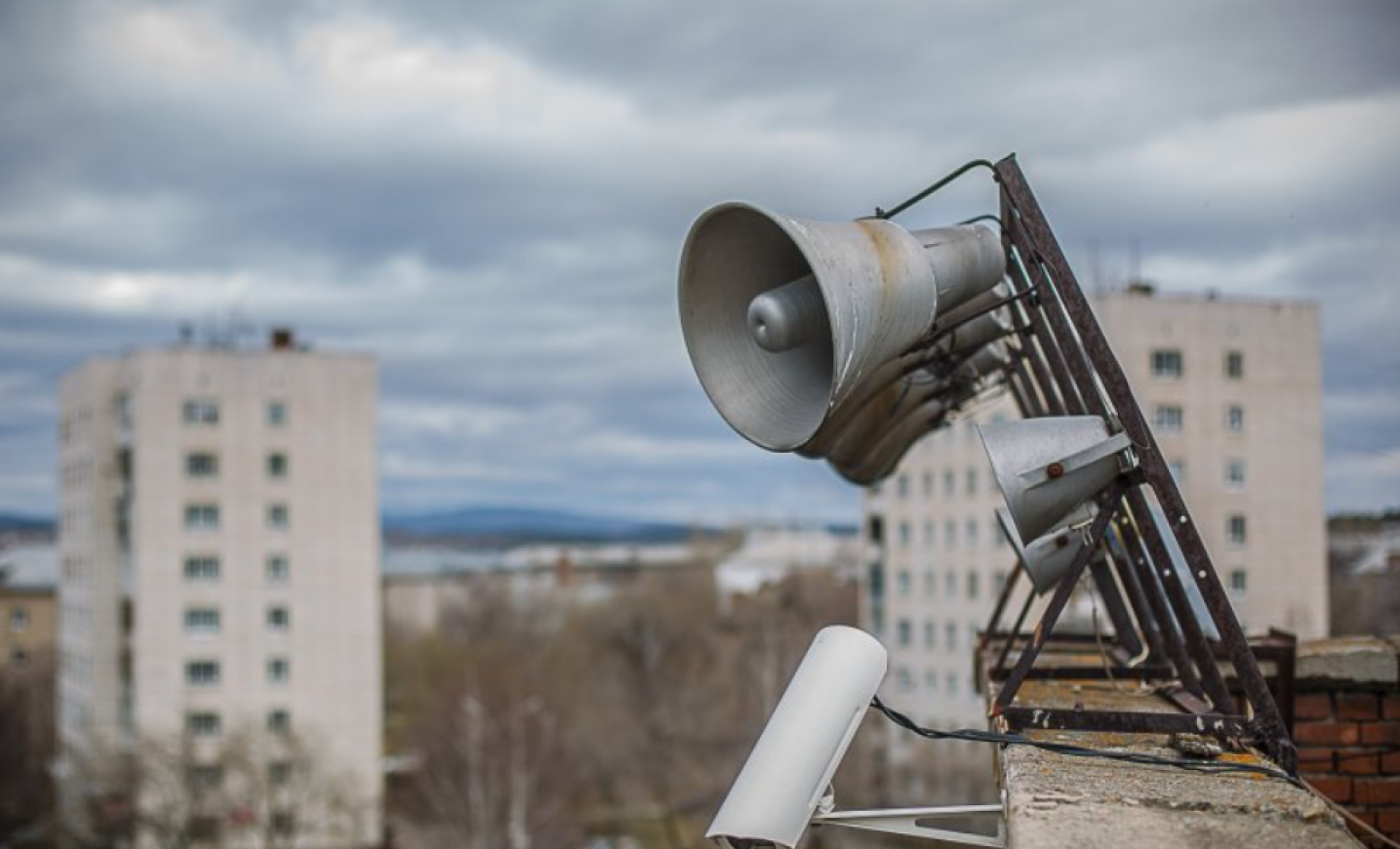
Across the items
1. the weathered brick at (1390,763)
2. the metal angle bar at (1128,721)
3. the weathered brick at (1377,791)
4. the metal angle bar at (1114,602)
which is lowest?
the weathered brick at (1377,791)

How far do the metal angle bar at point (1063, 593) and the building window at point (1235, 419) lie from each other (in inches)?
1362

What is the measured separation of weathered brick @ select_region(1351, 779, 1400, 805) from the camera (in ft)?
15.6

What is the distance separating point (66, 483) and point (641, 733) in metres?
20.7

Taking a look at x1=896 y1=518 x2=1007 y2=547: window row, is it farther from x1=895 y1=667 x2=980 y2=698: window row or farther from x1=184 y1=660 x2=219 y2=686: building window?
x1=184 y1=660 x2=219 y2=686: building window

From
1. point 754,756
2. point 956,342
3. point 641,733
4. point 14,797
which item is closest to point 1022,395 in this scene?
point 956,342

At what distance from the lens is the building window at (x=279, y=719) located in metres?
38.5

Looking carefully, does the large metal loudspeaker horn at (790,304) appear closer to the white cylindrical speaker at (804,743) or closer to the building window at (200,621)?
the white cylindrical speaker at (804,743)

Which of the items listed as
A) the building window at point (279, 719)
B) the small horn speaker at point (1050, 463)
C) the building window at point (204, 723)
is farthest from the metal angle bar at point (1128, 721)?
the building window at point (279, 719)

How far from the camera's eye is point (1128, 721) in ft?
12.3

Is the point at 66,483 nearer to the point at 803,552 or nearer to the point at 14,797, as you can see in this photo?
the point at 14,797

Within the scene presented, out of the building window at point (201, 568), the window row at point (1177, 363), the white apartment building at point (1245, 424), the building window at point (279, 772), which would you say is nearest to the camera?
the white apartment building at point (1245, 424)

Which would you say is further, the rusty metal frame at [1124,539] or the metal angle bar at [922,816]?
the rusty metal frame at [1124,539]

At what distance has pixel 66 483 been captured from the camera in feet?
143

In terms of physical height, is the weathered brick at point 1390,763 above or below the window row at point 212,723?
above
